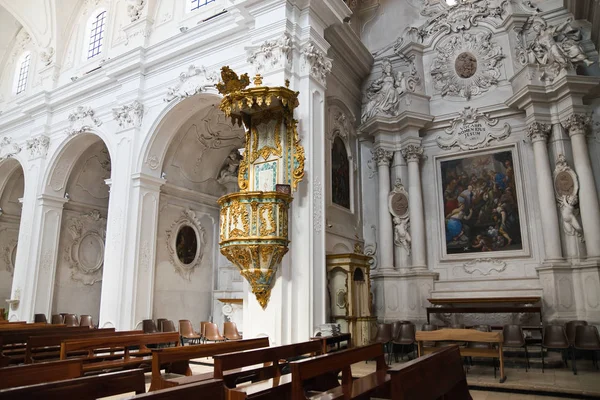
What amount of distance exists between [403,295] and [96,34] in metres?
11.0

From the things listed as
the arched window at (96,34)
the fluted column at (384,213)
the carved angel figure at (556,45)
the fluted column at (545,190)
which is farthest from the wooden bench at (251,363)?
the arched window at (96,34)

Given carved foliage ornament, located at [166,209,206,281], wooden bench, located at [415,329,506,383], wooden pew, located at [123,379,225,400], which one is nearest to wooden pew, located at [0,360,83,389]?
wooden pew, located at [123,379,225,400]

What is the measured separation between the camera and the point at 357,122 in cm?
1166

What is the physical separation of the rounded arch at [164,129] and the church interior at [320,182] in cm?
5

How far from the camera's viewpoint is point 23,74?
15.4m

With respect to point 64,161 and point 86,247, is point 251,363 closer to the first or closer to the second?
point 64,161

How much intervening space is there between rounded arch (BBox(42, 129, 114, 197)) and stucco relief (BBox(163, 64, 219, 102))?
3.39m

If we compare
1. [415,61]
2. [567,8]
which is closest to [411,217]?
[415,61]

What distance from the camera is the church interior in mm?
7344

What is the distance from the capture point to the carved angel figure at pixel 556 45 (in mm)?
9258

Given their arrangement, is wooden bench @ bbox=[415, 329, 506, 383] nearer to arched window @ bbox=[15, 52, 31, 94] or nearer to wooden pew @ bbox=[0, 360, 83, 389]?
wooden pew @ bbox=[0, 360, 83, 389]

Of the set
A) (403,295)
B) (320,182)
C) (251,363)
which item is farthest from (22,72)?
(251,363)

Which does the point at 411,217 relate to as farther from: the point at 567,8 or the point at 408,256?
the point at 567,8

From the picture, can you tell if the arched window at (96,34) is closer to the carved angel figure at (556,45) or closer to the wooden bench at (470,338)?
the carved angel figure at (556,45)
